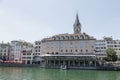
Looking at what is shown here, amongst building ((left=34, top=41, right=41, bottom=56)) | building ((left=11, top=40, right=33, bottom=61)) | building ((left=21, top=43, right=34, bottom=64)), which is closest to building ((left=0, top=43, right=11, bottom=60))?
building ((left=11, top=40, right=33, bottom=61))

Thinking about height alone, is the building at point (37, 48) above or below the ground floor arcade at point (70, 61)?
above

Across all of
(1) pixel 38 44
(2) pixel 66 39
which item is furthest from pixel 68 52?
(1) pixel 38 44

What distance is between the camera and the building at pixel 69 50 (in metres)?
86.2

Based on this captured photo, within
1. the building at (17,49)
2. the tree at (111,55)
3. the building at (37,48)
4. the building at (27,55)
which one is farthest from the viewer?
the building at (17,49)

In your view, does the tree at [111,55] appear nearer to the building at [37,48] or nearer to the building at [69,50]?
the building at [69,50]

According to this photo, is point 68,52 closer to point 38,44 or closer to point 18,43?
point 38,44

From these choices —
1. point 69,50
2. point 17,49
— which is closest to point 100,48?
point 69,50

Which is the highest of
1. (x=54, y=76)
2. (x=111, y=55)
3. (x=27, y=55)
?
(x=27, y=55)

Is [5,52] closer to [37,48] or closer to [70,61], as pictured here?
[37,48]

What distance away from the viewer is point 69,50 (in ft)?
304

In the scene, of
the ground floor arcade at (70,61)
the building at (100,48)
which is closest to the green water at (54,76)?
the ground floor arcade at (70,61)

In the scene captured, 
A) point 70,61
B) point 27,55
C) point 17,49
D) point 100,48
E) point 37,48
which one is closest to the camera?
point 70,61

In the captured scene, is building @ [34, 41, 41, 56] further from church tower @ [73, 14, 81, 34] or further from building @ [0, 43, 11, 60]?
church tower @ [73, 14, 81, 34]

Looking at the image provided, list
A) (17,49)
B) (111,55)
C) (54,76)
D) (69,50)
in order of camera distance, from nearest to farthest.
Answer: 1. (54,76)
2. (111,55)
3. (69,50)
4. (17,49)
